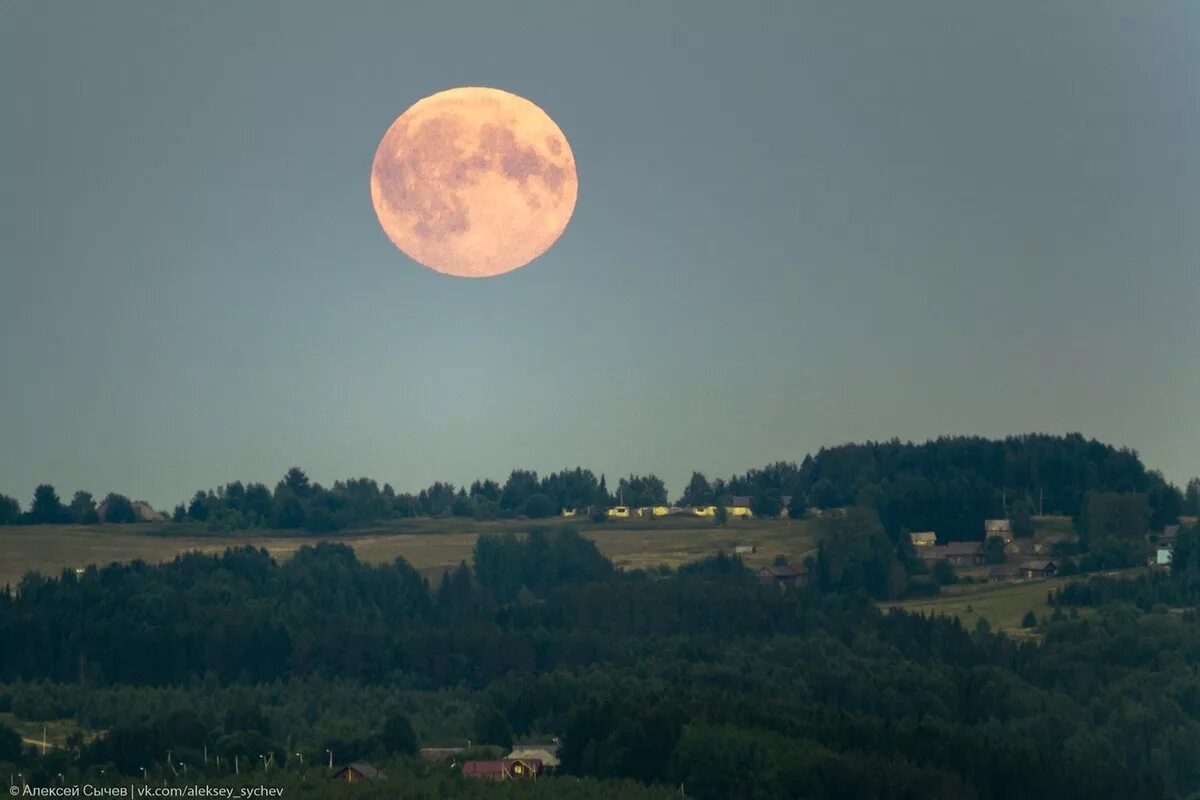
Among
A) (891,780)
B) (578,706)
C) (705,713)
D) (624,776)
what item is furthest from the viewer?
(578,706)

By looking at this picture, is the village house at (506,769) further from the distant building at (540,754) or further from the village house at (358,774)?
the village house at (358,774)

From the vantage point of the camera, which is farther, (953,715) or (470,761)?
(953,715)

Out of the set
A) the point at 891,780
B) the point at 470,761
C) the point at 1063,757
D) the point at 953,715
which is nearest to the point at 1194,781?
the point at 1063,757

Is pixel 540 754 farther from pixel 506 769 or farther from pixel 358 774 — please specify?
pixel 358 774

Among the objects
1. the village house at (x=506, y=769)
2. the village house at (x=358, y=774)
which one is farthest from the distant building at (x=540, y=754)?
the village house at (x=358, y=774)

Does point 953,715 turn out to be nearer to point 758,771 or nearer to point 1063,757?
point 1063,757

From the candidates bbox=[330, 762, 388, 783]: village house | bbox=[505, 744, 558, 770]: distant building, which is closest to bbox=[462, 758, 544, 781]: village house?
bbox=[505, 744, 558, 770]: distant building

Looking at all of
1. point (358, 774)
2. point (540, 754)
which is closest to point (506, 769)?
point (358, 774)
